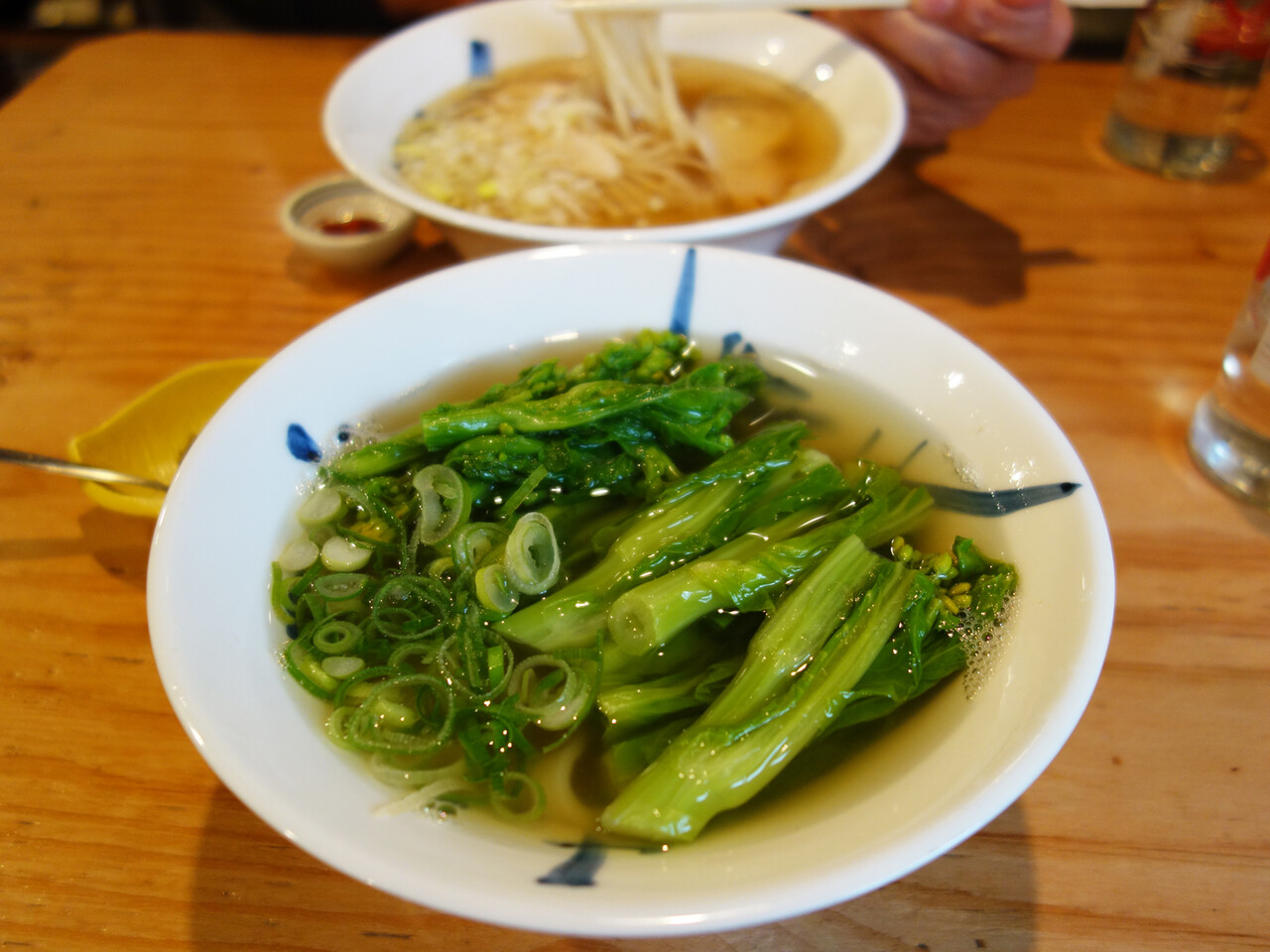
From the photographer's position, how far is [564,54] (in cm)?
271

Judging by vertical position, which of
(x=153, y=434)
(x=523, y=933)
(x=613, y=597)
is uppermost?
(x=613, y=597)

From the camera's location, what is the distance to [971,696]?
1.05m

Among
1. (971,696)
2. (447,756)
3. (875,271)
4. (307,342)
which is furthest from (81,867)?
(875,271)

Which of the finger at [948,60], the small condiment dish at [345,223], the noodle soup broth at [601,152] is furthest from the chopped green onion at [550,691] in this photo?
the finger at [948,60]

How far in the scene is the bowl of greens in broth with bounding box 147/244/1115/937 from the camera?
868 millimetres

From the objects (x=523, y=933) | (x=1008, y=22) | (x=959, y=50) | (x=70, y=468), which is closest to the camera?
(x=523, y=933)

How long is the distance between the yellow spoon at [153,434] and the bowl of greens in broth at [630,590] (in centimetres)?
47

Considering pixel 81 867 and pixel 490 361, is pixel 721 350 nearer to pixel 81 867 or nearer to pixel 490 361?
pixel 490 361

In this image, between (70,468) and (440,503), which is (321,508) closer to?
(440,503)

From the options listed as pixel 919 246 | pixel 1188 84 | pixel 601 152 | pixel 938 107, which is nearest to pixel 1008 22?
pixel 938 107

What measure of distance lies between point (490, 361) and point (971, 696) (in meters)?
1.03

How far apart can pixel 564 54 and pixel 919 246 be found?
135cm

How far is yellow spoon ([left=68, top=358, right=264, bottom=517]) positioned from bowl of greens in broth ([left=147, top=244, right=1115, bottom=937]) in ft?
1.53

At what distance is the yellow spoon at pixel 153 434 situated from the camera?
152 cm
